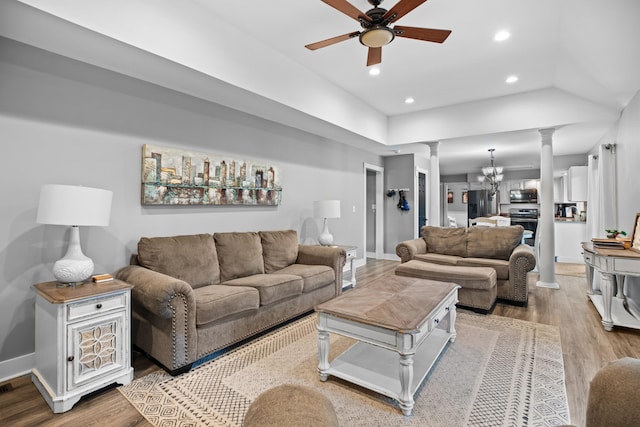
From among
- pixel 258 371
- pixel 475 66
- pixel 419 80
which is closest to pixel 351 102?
pixel 419 80

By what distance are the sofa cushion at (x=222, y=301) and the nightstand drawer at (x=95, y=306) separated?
1.69 ft

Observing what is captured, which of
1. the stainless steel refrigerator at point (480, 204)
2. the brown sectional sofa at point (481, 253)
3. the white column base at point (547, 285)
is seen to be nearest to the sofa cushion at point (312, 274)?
the brown sectional sofa at point (481, 253)

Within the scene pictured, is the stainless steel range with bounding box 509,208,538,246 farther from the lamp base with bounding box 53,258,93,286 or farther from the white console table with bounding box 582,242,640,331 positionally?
the lamp base with bounding box 53,258,93,286

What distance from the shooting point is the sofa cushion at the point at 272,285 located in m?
2.99

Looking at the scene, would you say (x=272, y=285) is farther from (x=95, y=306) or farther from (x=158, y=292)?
(x=95, y=306)

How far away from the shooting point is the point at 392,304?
2.31m

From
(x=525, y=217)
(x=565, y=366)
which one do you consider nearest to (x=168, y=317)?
(x=565, y=366)

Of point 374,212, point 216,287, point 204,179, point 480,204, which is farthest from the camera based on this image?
point 480,204

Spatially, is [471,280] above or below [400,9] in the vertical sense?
below

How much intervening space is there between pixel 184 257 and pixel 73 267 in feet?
2.88

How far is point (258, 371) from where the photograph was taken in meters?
2.40

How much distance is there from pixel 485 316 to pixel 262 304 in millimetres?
2466

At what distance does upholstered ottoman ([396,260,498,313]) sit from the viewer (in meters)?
3.64

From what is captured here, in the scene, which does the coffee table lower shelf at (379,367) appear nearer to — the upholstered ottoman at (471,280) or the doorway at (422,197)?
the upholstered ottoman at (471,280)
